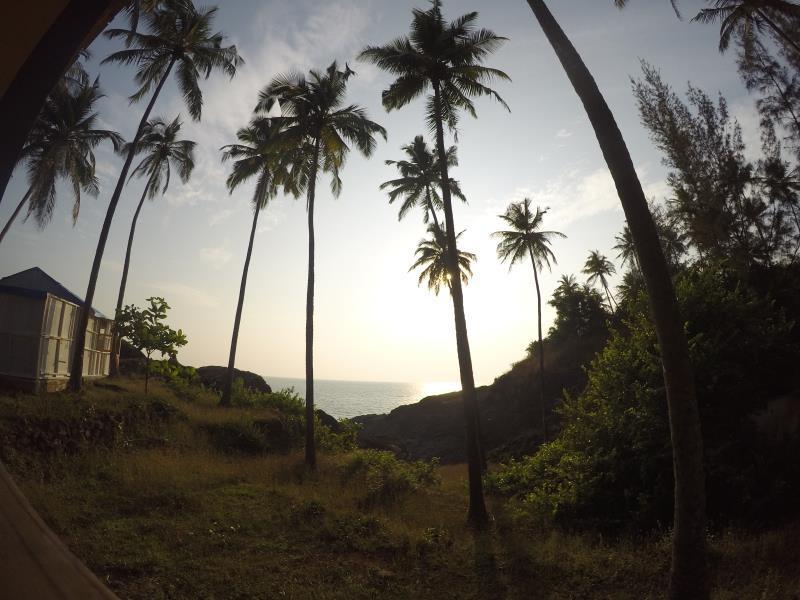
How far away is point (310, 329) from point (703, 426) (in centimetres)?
1374

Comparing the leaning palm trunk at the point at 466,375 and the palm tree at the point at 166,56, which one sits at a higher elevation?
the palm tree at the point at 166,56

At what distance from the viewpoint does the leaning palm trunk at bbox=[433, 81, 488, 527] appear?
39.9 feet

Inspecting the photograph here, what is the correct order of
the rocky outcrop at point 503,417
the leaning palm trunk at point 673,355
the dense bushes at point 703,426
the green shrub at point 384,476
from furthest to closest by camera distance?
the rocky outcrop at point 503,417 < the green shrub at point 384,476 < the dense bushes at point 703,426 < the leaning palm trunk at point 673,355

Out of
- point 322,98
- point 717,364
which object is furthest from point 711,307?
point 322,98

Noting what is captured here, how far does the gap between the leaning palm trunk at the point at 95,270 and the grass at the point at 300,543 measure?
2.43m

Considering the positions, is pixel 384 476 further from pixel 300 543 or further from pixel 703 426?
pixel 703 426

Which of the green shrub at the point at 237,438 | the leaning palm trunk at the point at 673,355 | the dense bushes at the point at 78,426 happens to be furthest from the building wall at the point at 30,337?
the leaning palm trunk at the point at 673,355

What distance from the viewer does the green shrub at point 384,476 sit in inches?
536

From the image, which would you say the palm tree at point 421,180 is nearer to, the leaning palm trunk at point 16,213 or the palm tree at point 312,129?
the palm tree at point 312,129

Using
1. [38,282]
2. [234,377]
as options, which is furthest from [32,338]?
[234,377]

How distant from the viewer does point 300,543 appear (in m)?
Result: 8.49

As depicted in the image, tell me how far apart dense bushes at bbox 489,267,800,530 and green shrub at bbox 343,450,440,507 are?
4.58 metres

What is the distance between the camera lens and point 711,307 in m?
11.6

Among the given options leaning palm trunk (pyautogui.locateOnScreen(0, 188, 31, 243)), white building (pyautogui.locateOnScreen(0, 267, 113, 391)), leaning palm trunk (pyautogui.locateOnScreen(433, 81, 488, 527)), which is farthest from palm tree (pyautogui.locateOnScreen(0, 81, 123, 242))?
leaning palm trunk (pyautogui.locateOnScreen(433, 81, 488, 527))
